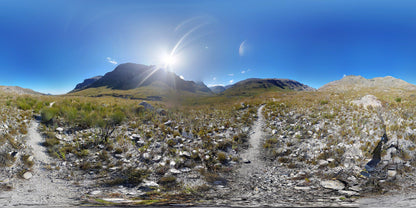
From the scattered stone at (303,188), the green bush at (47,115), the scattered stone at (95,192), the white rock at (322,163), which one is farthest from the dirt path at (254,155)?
the green bush at (47,115)

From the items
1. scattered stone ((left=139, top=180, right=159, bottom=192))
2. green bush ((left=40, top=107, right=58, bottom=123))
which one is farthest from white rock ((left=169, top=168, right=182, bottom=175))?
green bush ((left=40, top=107, right=58, bottom=123))

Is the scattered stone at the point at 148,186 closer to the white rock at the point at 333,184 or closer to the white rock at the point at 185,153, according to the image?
the white rock at the point at 185,153

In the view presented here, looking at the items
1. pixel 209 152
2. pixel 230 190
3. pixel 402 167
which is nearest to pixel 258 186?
pixel 230 190

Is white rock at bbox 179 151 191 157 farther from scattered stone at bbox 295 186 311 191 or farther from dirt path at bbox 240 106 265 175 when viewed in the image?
scattered stone at bbox 295 186 311 191

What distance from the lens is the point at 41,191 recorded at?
17.2ft

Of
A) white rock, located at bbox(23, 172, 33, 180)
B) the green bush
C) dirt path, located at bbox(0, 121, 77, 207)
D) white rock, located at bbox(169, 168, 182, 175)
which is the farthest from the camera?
the green bush

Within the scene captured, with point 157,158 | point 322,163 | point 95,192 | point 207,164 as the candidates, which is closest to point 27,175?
point 95,192

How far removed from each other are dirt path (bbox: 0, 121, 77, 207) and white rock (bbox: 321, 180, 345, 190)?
836 cm

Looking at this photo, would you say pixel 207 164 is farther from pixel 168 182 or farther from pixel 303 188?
pixel 303 188

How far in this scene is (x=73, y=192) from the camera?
5414mm

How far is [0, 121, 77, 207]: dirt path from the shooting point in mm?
4617

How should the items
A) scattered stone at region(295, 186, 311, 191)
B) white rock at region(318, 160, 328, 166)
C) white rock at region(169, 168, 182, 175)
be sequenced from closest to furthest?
scattered stone at region(295, 186, 311, 191) → white rock at region(169, 168, 182, 175) → white rock at region(318, 160, 328, 166)

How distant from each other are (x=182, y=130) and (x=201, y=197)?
680cm

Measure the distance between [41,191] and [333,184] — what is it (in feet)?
33.3
